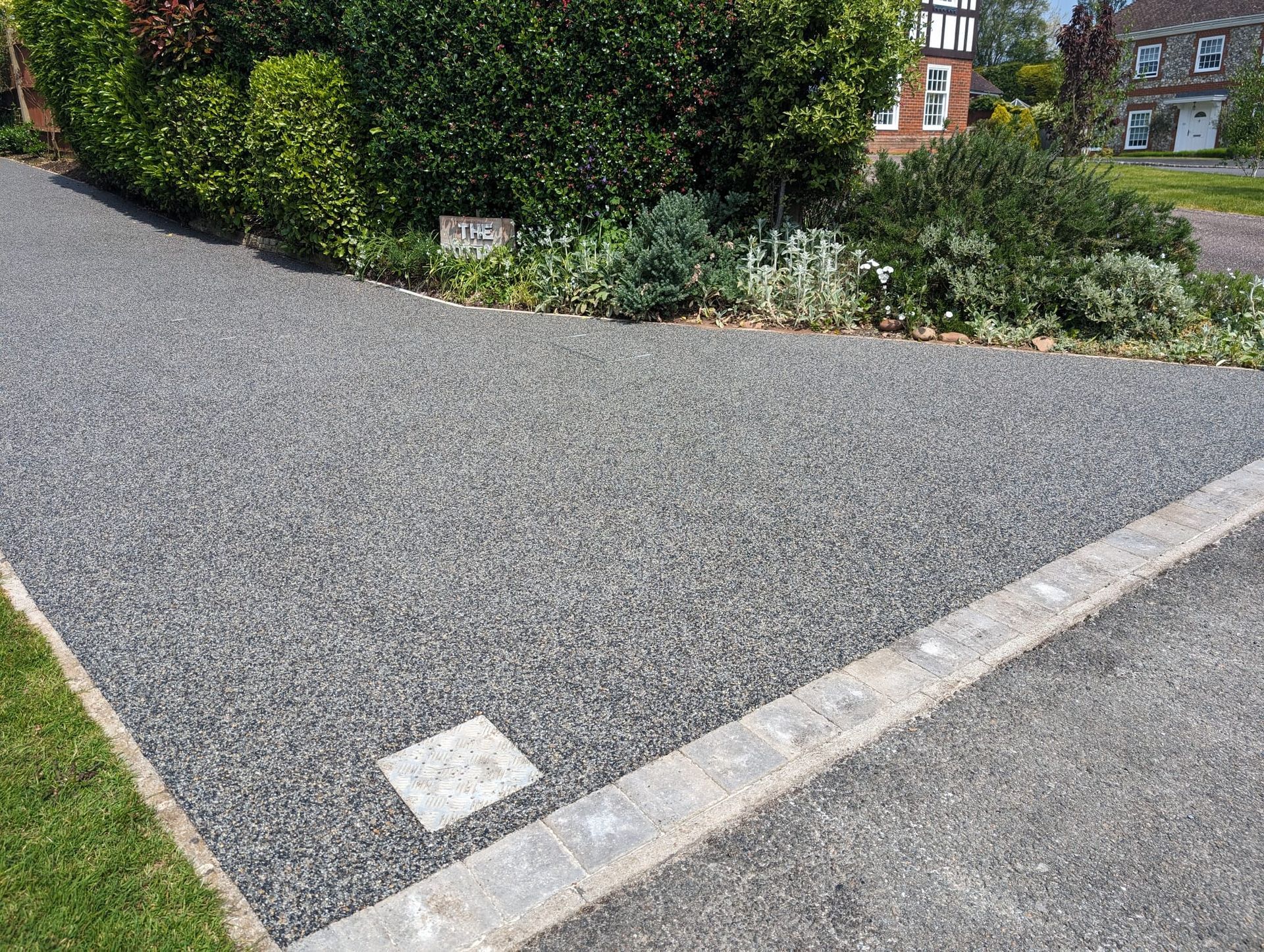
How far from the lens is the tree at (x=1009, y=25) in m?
65.8

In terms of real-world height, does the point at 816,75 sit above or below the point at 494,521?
above

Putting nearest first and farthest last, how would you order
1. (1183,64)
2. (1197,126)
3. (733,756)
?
(733,756), (1183,64), (1197,126)

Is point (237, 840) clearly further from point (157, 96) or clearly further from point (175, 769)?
point (157, 96)

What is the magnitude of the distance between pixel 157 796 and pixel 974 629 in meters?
2.82

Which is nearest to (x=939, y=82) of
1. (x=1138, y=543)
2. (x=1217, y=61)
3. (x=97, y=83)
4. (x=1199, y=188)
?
(x=1199, y=188)

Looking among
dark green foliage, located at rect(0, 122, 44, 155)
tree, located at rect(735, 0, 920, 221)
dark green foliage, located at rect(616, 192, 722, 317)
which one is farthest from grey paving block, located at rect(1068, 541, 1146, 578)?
dark green foliage, located at rect(0, 122, 44, 155)

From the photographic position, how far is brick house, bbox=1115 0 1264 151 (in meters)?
40.2

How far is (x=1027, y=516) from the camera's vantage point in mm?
4312

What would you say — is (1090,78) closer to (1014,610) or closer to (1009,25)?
(1014,610)

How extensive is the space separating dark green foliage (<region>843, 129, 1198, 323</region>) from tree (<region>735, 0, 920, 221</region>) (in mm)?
727

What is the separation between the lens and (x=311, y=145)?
9430 millimetres

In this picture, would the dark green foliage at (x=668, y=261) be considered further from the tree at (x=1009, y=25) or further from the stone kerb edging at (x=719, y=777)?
the tree at (x=1009, y=25)

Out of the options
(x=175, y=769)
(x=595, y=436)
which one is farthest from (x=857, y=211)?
(x=175, y=769)

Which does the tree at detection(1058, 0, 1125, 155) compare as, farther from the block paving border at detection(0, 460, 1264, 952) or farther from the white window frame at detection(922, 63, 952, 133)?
the block paving border at detection(0, 460, 1264, 952)
